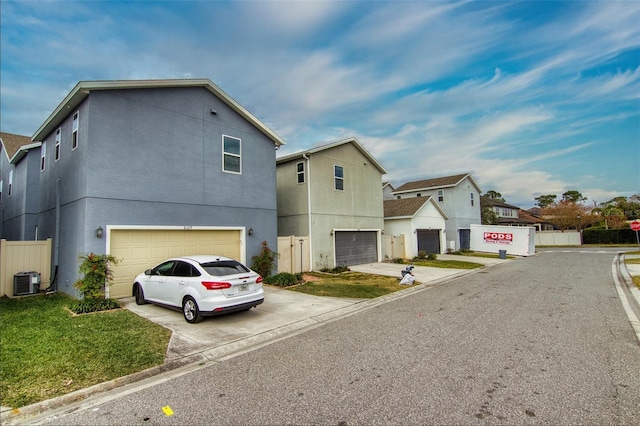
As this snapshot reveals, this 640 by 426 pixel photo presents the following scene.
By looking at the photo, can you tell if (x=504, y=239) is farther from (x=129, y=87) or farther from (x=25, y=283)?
(x=25, y=283)

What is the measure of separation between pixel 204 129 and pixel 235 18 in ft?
13.4

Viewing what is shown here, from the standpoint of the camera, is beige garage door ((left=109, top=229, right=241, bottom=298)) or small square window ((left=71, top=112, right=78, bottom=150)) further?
small square window ((left=71, top=112, right=78, bottom=150))

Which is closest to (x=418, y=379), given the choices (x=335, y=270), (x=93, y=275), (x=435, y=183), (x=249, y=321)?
(x=249, y=321)

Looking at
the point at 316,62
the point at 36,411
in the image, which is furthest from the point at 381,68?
the point at 36,411

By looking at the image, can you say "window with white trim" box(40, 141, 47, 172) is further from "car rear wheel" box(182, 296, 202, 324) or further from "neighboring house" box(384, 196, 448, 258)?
"neighboring house" box(384, 196, 448, 258)

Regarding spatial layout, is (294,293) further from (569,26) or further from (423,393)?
(569,26)

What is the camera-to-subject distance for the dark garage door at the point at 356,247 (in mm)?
19406

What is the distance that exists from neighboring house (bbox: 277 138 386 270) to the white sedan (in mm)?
9245

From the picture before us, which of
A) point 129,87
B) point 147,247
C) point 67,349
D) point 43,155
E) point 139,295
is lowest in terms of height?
point 67,349

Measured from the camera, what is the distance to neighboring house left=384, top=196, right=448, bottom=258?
2508cm

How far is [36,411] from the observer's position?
4.02 metres

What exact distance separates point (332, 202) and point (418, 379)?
14630 mm

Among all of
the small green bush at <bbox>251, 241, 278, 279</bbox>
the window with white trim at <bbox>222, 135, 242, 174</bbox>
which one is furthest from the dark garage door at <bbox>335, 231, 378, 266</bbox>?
the window with white trim at <bbox>222, 135, 242, 174</bbox>

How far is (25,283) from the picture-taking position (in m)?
11.0
